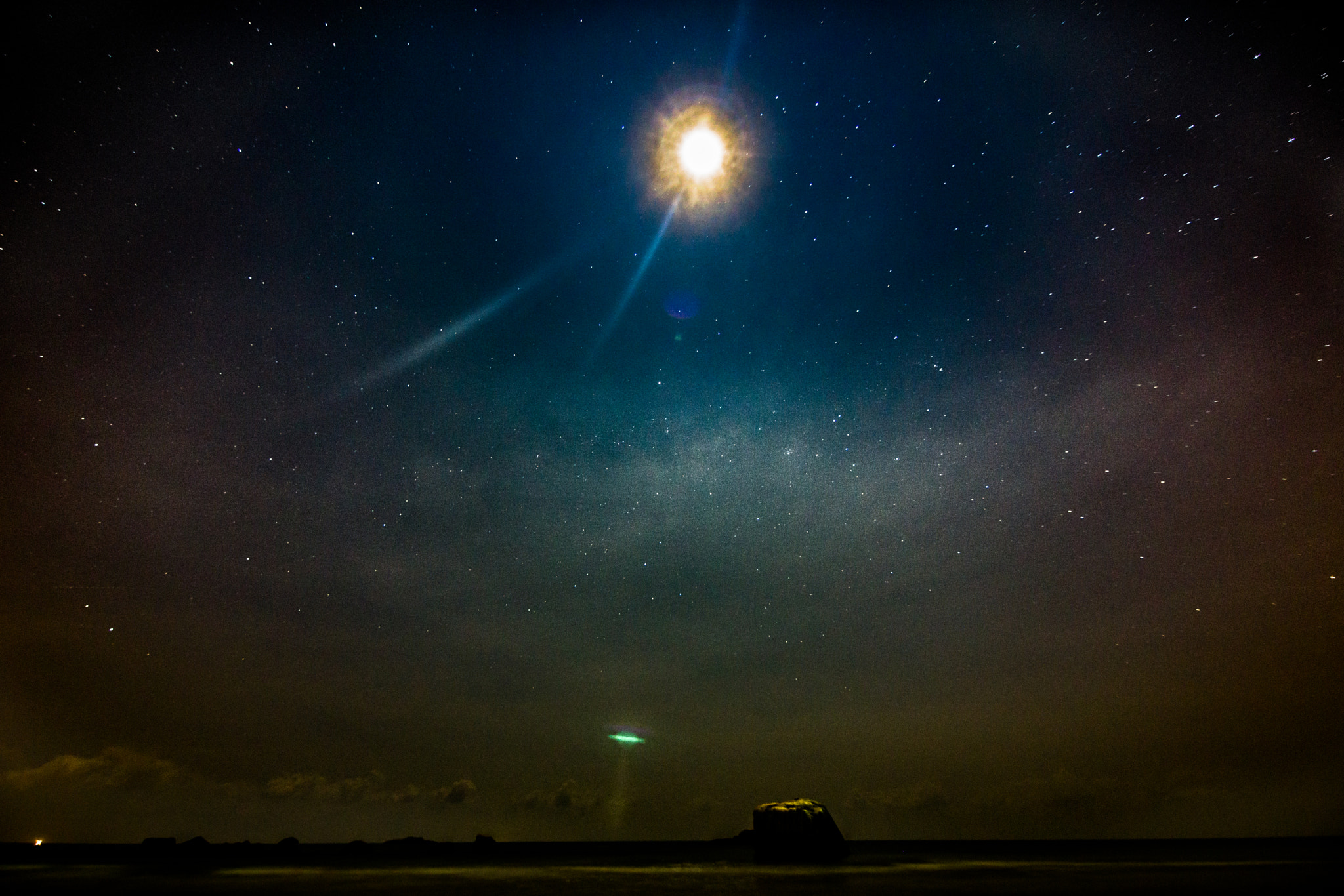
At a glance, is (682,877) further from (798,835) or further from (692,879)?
(798,835)

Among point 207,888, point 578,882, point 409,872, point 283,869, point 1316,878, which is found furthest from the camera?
point 283,869

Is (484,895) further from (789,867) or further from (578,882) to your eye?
(789,867)

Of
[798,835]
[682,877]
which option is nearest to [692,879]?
[682,877]

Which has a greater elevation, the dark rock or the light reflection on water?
the dark rock

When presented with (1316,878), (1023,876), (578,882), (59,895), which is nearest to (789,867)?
(1023,876)

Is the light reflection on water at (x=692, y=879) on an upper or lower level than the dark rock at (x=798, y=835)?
lower

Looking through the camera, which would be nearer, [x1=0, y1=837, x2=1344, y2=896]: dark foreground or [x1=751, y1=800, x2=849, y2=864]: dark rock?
[x1=0, y1=837, x2=1344, y2=896]: dark foreground

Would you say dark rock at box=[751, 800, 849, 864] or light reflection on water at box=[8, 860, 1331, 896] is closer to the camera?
light reflection on water at box=[8, 860, 1331, 896]

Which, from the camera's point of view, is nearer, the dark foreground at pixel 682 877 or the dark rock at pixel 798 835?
the dark foreground at pixel 682 877
